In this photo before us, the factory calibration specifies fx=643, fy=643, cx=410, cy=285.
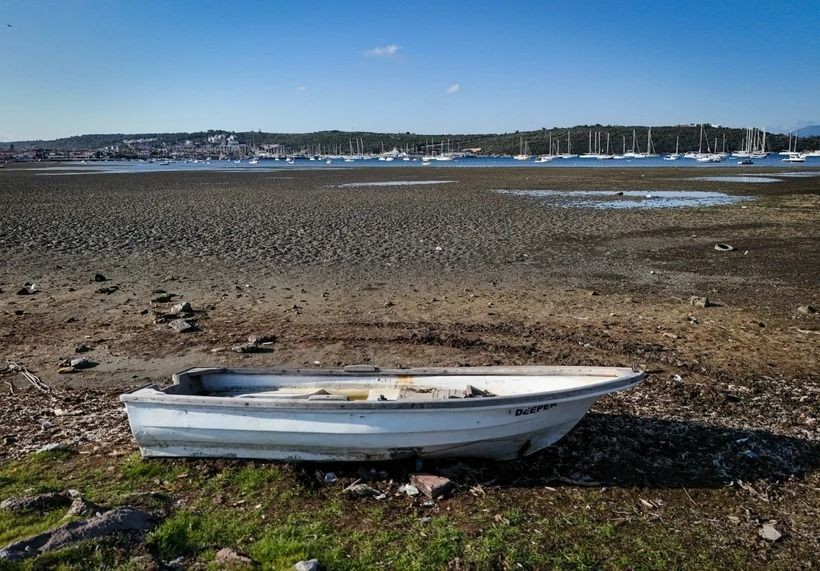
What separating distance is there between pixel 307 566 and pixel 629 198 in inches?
1370

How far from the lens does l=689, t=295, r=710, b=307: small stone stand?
12656 millimetres

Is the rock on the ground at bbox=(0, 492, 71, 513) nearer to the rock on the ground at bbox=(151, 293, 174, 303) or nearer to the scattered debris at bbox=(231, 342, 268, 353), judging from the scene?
the scattered debris at bbox=(231, 342, 268, 353)

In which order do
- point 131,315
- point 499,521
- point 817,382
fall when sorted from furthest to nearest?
point 131,315, point 817,382, point 499,521

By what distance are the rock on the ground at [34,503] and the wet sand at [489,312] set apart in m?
1.35

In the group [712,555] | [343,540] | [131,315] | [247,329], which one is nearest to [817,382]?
[712,555]

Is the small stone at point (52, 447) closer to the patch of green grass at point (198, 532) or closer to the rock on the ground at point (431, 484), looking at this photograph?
the patch of green grass at point (198, 532)

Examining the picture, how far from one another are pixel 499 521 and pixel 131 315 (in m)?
9.26

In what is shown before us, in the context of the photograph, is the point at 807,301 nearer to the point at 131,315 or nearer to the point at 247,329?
the point at 247,329

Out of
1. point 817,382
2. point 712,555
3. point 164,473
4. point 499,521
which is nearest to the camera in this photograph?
point 712,555

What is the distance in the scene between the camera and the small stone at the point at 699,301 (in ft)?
41.5

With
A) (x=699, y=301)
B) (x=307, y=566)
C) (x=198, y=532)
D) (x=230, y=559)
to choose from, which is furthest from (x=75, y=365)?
(x=699, y=301)

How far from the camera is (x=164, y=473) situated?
20.4 ft

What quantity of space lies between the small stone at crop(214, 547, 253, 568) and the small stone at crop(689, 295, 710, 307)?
1059 cm

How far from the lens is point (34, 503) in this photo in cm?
536
